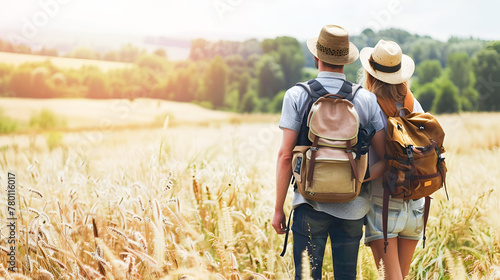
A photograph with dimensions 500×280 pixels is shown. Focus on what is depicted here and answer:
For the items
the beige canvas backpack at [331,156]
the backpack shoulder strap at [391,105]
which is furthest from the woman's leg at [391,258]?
the backpack shoulder strap at [391,105]

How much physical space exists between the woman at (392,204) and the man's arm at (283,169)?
0.50 metres

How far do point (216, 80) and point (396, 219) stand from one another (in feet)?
84.1

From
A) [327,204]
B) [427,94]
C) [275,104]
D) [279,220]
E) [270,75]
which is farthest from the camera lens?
[270,75]

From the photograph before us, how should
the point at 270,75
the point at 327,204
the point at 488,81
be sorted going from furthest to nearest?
the point at 270,75 < the point at 488,81 < the point at 327,204

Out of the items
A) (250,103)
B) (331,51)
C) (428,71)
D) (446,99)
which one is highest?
(331,51)

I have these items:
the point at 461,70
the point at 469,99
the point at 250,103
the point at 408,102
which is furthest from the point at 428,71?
the point at 408,102

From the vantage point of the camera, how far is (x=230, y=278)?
273 cm

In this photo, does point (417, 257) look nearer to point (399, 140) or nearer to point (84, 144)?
point (399, 140)

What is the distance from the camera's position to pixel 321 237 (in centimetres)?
260

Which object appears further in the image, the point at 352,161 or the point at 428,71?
the point at 428,71

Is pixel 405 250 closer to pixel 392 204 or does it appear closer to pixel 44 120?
pixel 392 204

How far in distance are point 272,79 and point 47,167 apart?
962 inches

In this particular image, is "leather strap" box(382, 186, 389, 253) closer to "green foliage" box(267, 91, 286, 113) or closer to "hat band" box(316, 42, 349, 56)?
"hat band" box(316, 42, 349, 56)

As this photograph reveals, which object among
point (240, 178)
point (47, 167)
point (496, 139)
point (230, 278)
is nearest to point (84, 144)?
point (47, 167)
